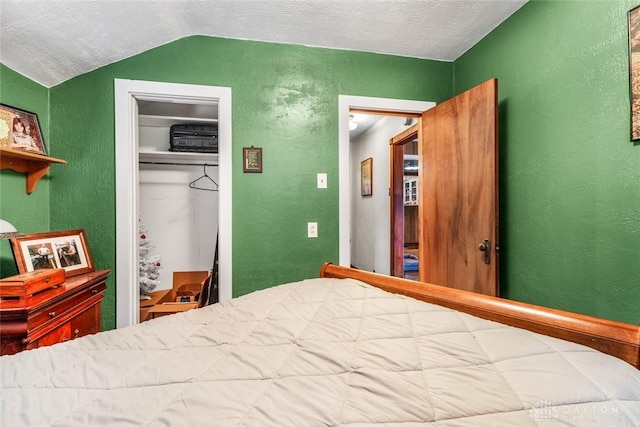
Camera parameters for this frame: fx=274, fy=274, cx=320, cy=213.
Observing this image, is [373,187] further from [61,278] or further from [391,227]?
[61,278]

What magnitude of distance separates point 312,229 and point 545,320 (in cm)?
154

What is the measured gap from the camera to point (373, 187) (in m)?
4.17

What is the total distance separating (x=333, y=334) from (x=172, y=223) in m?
2.63

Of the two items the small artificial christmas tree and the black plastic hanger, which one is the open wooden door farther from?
the small artificial christmas tree

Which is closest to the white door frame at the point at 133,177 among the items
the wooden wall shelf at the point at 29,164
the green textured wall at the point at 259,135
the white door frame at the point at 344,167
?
the green textured wall at the point at 259,135

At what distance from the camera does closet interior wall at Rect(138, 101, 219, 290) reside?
2.74 meters

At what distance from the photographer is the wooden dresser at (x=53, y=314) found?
3.86ft

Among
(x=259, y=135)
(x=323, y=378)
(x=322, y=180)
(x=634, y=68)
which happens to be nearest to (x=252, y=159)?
(x=259, y=135)

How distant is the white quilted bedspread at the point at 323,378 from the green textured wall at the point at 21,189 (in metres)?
1.33

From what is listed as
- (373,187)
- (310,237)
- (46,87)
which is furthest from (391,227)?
(46,87)

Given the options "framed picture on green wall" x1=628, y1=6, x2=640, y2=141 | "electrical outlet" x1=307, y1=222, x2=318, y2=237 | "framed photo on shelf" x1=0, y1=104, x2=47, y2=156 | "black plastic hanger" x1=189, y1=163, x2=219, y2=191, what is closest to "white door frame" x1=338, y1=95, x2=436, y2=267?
"electrical outlet" x1=307, y1=222, x2=318, y2=237

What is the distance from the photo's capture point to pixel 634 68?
1180 mm

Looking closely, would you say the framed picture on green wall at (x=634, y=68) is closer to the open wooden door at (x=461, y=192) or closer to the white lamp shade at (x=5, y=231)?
the open wooden door at (x=461, y=192)

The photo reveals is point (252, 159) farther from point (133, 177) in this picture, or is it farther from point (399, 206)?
point (399, 206)
